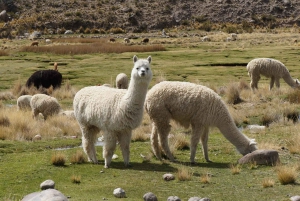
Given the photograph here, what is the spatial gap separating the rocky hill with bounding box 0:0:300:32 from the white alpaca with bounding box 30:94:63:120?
5202cm

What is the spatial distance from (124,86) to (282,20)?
54.9 metres

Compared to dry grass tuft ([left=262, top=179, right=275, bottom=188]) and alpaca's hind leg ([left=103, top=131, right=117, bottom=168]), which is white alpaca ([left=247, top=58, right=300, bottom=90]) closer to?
alpaca's hind leg ([left=103, top=131, right=117, bottom=168])

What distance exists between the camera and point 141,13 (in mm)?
73500

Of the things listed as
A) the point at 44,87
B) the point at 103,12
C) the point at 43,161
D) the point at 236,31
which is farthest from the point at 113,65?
the point at 103,12

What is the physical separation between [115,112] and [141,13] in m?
63.7

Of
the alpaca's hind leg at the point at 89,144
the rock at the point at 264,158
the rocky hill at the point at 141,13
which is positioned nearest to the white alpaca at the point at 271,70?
the rock at the point at 264,158

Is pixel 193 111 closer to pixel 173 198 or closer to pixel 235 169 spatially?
pixel 235 169

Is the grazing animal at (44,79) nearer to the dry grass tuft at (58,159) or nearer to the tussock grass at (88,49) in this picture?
the dry grass tuft at (58,159)

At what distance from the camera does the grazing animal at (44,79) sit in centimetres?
2528

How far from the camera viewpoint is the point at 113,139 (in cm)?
1088

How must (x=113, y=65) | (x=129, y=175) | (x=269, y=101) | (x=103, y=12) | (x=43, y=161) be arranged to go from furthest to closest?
(x=103, y=12) → (x=113, y=65) → (x=269, y=101) → (x=43, y=161) → (x=129, y=175)

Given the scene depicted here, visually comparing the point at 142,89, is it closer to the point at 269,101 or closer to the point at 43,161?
the point at 43,161

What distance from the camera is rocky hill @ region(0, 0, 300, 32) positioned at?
231 feet

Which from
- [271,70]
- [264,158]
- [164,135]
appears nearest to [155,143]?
[164,135]
